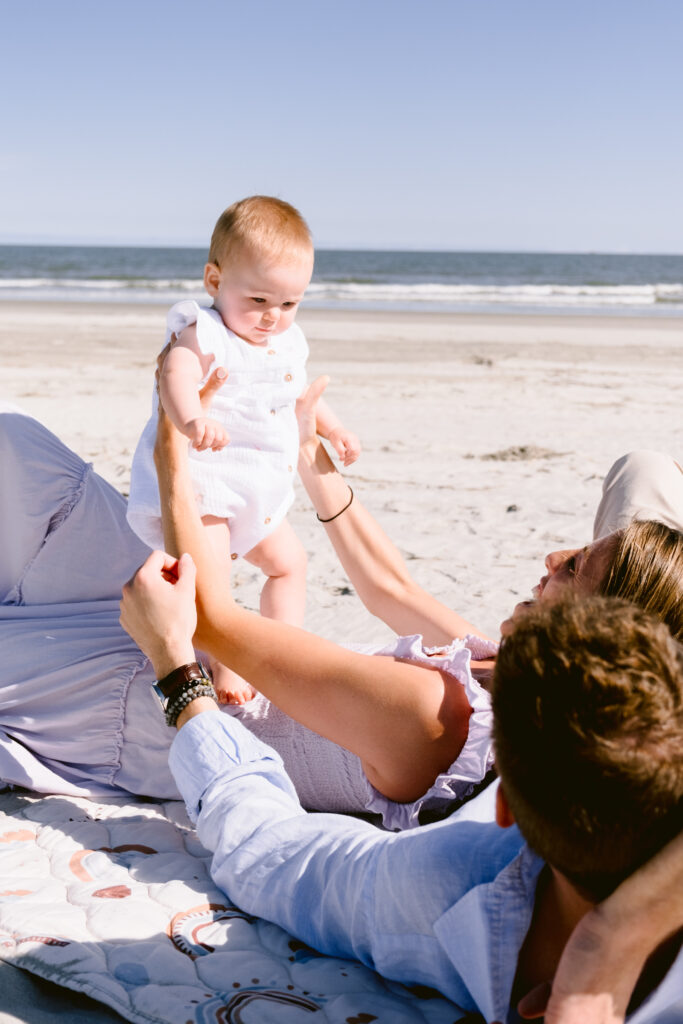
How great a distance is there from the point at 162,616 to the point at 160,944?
0.64 metres

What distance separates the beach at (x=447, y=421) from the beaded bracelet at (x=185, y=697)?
1651mm

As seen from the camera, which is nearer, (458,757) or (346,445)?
(458,757)

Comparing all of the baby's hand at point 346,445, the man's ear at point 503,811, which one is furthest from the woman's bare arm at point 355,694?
the baby's hand at point 346,445

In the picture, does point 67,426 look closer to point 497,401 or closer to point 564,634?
point 497,401

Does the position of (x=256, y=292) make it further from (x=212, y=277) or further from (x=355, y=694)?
(x=355, y=694)

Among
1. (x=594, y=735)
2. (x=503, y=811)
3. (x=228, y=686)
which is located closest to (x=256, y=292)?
(x=228, y=686)

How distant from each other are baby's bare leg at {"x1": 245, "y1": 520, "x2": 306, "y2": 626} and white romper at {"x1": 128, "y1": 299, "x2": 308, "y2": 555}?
0.08 m

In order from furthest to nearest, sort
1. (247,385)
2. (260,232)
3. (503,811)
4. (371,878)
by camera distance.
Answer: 1. (247,385)
2. (260,232)
3. (371,878)
4. (503,811)

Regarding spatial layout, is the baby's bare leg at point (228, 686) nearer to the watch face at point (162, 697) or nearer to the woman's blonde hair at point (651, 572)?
the watch face at point (162, 697)

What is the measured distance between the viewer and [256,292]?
282 centimetres

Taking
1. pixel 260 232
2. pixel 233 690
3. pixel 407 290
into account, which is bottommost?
pixel 233 690

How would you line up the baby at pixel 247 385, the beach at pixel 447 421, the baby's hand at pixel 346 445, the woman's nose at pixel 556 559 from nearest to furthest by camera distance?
the woman's nose at pixel 556 559, the baby at pixel 247 385, the baby's hand at pixel 346 445, the beach at pixel 447 421

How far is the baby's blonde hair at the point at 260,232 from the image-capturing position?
109 inches

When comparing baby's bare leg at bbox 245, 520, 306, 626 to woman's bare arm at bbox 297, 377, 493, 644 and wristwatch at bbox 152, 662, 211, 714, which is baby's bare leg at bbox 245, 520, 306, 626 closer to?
woman's bare arm at bbox 297, 377, 493, 644
